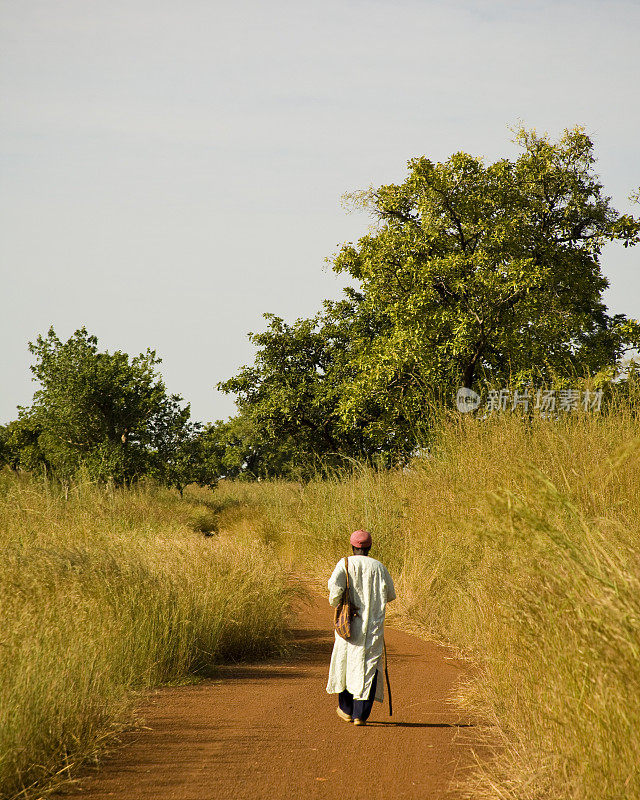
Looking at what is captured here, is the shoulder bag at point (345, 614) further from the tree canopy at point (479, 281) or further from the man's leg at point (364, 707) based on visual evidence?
the tree canopy at point (479, 281)

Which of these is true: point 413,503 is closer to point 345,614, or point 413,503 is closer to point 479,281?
point 345,614

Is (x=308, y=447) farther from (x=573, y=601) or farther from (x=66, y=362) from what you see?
(x=573, y=601)

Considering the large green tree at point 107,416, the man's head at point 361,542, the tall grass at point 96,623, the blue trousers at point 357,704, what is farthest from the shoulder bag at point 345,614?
the large green tree at point 107,416

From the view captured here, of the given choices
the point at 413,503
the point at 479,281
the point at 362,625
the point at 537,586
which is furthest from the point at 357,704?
the point at 479,281

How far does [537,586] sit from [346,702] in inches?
98.1

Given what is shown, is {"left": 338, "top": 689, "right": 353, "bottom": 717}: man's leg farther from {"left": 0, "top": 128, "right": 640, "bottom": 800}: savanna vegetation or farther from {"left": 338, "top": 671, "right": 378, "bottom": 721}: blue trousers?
{"left": 0, "top": 128, "right": 640, "bottom": 800}: savanna vegetation

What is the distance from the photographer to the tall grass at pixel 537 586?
3877 millimetres

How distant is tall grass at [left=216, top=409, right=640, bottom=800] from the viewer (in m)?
3.88

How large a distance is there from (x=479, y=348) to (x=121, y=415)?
12028 mm

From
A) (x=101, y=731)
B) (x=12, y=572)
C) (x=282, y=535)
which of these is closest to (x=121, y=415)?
(x=282, y=535)

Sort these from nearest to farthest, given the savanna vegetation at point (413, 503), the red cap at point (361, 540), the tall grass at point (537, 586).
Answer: the tall grass at point (537, 586)
the savanna vegetation at point (413, 503)
the red cap at point (361, 540)

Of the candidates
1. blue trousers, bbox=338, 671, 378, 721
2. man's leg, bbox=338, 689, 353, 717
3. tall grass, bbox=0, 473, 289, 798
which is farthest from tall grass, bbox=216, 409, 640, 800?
tall grass, bbox=0, 473, 289, 798

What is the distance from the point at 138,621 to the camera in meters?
7.40

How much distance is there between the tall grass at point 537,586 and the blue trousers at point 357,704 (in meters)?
0.86
